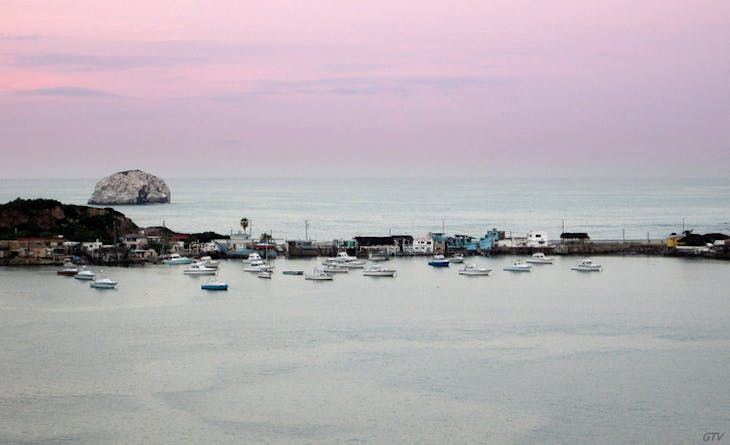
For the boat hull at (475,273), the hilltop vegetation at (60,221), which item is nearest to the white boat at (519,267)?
the boat hull at (475,273)

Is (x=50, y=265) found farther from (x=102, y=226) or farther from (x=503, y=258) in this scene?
(x=503, y=258)

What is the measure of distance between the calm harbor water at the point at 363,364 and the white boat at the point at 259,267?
12.5 ft

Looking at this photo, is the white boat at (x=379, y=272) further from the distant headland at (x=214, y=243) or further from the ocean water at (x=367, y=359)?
the distant headland at (x=214, y=243)

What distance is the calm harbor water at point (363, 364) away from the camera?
1529 centimetres

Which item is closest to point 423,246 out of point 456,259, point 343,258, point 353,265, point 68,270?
point 456,259

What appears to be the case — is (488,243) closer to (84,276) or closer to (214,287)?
(214,287)

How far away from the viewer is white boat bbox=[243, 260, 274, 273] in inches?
1415

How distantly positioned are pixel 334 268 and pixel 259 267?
9.35 ft

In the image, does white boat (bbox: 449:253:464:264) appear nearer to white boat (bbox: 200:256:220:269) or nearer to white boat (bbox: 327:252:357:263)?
white boat (bbox: 327:252:357:263)

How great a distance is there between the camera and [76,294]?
29.9m

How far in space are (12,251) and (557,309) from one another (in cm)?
2202

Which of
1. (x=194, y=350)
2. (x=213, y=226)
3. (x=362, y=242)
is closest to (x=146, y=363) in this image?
(x=194, y=350)

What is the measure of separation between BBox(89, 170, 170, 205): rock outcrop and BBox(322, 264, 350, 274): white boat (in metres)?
58.4

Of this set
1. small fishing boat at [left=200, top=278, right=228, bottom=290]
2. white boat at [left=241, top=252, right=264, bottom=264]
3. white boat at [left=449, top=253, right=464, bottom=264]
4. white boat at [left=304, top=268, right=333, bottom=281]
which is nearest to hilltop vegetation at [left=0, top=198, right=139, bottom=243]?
white boat at [left=241, top=252, right=264, bottom=264]
